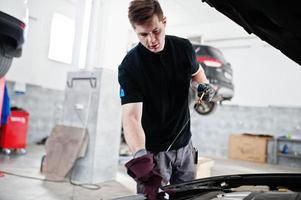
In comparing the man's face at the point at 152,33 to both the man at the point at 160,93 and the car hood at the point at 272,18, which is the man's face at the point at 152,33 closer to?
the man at the point at 160,93

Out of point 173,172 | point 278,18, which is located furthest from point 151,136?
point 278,18

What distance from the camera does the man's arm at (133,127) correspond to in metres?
1.17

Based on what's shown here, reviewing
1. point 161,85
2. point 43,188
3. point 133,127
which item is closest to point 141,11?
point 161,85

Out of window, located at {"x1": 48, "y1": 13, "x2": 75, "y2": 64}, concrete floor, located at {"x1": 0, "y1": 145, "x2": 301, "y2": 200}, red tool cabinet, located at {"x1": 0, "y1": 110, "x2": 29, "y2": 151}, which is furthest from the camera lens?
window, located at {"x1": 48, "y1": 13, "x2": 75, "y2": 64}

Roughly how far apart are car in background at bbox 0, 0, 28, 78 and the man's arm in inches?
21.3

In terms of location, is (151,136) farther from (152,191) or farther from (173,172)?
(152,191)

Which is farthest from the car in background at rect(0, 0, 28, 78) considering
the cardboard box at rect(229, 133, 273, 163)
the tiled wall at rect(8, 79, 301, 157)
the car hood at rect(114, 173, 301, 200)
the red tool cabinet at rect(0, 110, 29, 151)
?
the cardboard box at rect(229, 133, 273, 163)

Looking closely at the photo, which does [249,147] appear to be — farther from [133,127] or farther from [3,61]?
[3,61]

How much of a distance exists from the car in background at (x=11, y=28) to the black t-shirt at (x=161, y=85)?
0.46 metres

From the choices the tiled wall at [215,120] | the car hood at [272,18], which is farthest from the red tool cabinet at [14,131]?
the car hood at [272,18]

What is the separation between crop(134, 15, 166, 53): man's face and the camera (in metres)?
1.20

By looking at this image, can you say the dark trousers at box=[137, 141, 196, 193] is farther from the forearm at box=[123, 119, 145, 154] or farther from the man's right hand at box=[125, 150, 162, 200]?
the man's right hand at box=[125, 150, 162, 200]

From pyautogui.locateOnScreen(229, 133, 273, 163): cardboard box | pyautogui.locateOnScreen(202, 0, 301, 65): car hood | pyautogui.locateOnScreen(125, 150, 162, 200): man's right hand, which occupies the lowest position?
pyautogui.locateOnScreen(229, 133, 273, 163): cardboard box

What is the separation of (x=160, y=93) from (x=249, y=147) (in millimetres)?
5232
